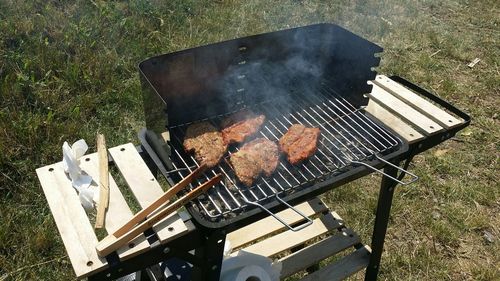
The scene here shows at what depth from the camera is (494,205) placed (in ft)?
12.6

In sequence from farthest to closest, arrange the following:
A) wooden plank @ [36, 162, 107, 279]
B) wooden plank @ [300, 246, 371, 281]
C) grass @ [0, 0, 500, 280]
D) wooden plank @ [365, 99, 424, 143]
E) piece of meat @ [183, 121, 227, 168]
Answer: grass @ [0, 0, 500, 280] → wooden plank @ [300, 246, 371, 281] → wooden plank @ [365, 99, 424, 143] → piece of meat @ [183, 121, 227, 168] → wooden plank @ [36, 162, 107, 279]

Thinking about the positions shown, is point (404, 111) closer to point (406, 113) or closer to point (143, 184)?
point (406, 113)

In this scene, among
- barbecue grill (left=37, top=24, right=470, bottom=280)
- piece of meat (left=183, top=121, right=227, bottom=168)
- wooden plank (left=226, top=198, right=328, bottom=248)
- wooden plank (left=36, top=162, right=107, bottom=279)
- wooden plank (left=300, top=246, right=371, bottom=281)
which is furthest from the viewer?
wooden plank (left=226, top=198, right=328, bottom=248)

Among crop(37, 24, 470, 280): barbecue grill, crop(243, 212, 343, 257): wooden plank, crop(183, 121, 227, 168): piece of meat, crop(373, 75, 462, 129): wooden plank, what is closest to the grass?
crop(243, 212, 343, 257): wooden plank

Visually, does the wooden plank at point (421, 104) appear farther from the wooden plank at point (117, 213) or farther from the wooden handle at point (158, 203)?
the wooden plank at point (117, 213)

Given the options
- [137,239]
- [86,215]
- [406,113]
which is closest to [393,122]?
[406,113]

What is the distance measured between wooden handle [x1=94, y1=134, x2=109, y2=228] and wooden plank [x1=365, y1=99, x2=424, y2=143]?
1495 millimetres

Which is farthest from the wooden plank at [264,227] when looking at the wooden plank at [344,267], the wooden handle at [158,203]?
the wooden handle at [158,203]

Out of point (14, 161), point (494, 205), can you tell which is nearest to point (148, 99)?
point (14, 161)

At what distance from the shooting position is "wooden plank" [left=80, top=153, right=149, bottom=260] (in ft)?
5.47

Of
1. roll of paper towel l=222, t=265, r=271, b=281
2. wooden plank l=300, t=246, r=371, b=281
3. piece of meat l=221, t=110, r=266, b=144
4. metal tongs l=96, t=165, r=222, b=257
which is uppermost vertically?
piece of meat l=221, t=110, r=266, b=144

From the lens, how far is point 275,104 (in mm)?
2584

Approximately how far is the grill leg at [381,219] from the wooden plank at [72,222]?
5.02ft

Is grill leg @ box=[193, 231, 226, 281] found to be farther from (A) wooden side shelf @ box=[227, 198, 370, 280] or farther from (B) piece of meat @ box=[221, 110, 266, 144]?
(A) wooden side shelf @ box=[227, 198, 370, 280]
